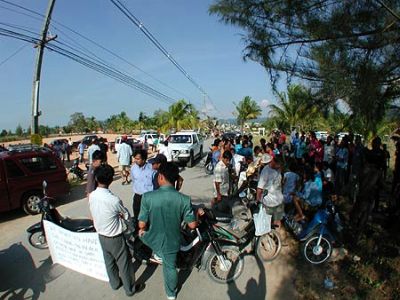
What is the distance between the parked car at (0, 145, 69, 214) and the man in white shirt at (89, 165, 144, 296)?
448 centimetres

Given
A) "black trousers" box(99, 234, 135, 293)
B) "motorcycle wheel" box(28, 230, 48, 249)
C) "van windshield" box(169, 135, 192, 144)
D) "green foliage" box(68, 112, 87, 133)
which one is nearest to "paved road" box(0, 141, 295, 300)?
"motorcycle wheel" box(28, 230, 48, 249)

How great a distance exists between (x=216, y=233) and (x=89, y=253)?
180 centimetres

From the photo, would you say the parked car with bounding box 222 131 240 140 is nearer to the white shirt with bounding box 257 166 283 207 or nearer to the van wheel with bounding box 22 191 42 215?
the white shirt with bounding box 257 166 283 207

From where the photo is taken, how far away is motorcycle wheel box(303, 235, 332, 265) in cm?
494

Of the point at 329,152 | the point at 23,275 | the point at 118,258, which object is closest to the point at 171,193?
the point at 118,258

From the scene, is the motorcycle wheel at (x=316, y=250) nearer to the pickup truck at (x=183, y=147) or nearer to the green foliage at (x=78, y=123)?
the pickup truck at (x=183, y=147)

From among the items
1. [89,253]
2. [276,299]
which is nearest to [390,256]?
[276,299]

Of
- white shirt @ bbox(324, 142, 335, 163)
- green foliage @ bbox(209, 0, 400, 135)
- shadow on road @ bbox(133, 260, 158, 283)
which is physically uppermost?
green foliage @ bbox(209, 0, 400, 135)

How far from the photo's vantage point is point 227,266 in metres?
4.37

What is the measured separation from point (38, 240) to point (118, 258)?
274 cm

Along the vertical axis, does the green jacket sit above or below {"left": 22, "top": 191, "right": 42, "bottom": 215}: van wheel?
above

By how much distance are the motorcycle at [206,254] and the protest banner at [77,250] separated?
0.57m

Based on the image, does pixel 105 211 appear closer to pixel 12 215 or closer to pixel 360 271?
pixel 360 271

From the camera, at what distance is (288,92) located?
5.46 meters
